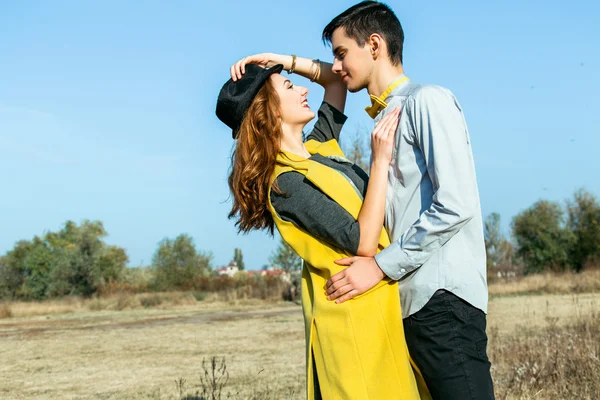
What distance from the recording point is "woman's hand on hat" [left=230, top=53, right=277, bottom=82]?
3.19m

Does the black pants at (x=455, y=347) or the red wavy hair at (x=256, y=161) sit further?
the red wavy hair at (x=256, y=161)

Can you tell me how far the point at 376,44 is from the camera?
271 centimetres

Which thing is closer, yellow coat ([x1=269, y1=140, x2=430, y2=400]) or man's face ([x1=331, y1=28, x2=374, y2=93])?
yellow coat ([x1=269, y1=140, x2=430, y2=400])

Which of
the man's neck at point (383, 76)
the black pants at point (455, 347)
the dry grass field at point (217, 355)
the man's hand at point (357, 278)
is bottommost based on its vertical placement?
the dry grass field at point (217, 355)

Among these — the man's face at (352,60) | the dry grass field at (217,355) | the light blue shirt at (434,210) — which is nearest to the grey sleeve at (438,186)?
the light blue shirt at (434,210)

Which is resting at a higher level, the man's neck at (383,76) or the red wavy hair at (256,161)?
the man's neck at (383,76)

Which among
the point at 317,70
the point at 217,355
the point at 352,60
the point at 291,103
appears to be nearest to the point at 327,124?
the point at 317,70

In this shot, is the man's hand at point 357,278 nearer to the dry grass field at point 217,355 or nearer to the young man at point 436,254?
the young man at point 436,254

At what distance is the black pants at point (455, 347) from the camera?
7.59 ft

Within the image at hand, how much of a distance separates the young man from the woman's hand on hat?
946 millimetres

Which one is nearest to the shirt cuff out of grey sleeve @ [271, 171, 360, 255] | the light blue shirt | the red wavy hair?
the light blue shirt

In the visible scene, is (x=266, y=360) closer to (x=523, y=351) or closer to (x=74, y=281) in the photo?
(x=523, y=351)

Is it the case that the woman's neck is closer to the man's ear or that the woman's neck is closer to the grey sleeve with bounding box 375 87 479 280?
the man's ear

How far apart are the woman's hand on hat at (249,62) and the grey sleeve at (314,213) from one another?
0.71 m
